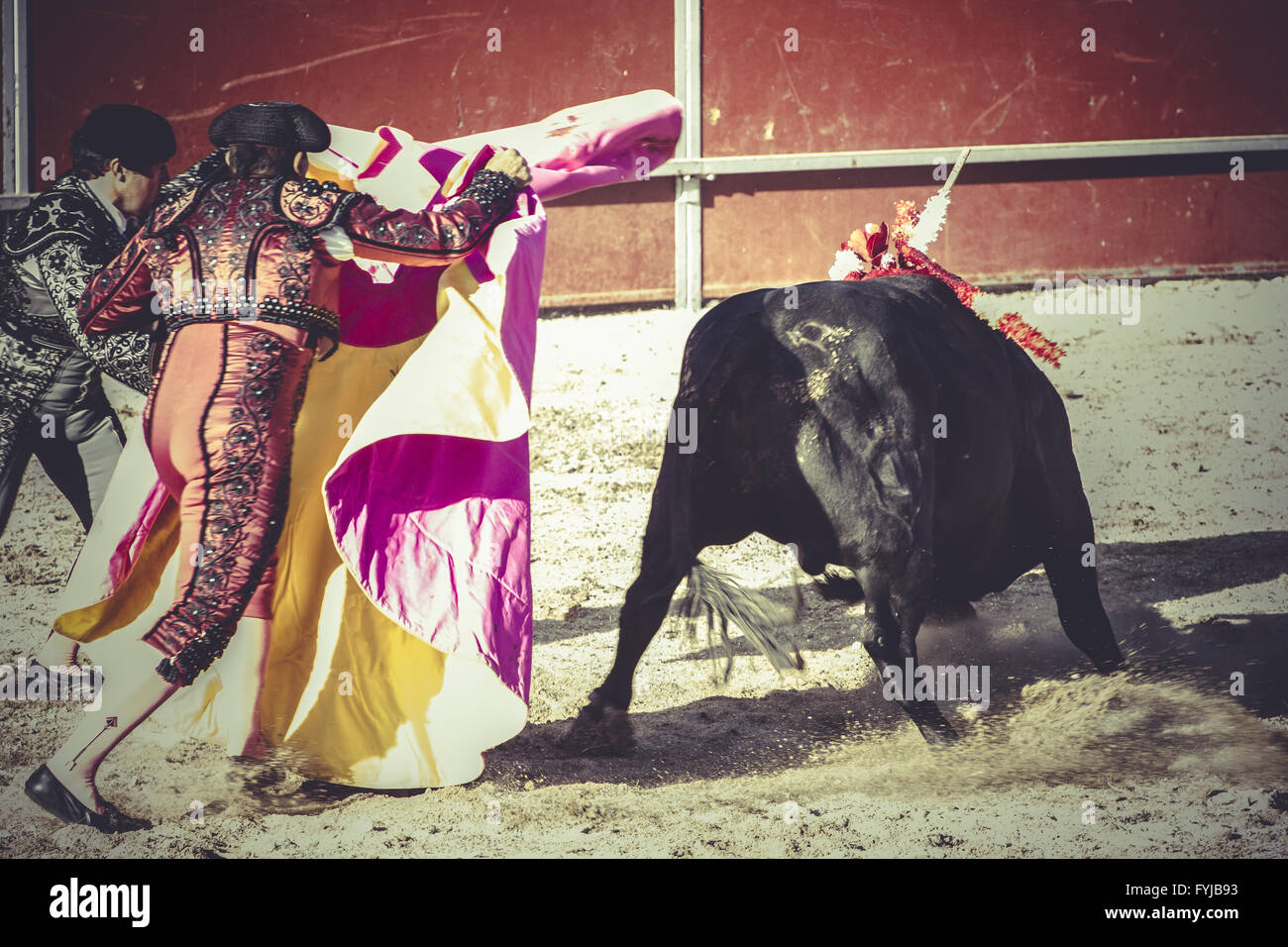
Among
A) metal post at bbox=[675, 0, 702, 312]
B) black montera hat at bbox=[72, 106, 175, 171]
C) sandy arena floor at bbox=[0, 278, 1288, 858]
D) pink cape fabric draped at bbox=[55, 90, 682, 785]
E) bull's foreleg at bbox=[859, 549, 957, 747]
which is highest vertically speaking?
metal post at bbox=[675, 0, 702, 312]

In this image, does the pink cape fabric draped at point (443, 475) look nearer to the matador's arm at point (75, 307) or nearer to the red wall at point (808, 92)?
the matador's arm at point (75, 307)

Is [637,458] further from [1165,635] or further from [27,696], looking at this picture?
[27,696]

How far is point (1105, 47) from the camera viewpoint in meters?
7.21

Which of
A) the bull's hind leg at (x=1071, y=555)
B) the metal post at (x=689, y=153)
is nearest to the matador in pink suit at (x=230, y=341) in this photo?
the bull's hind leg at (x=1071, y=555)

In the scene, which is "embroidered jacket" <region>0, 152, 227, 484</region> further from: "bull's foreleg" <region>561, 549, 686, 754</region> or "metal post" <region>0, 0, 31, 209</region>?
"metal post" <region>0, 0, 31, 209</region>

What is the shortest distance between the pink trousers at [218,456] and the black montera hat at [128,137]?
0.88 m

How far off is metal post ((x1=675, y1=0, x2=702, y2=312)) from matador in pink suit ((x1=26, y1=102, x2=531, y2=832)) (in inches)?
185

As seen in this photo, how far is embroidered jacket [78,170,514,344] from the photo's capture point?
8.86ft

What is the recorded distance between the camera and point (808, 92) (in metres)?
→ 7.32

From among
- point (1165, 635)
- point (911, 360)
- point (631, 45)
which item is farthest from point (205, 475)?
point (631, 45)

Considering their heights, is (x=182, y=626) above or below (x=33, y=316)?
below

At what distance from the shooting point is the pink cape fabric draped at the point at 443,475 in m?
2.83

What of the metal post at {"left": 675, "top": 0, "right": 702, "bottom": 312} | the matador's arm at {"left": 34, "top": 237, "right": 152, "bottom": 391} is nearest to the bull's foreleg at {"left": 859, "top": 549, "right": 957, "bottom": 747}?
the matador's arm at {"left": 34, "top": 237, "right": 152, "bottom": 391}

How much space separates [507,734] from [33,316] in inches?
76.6
